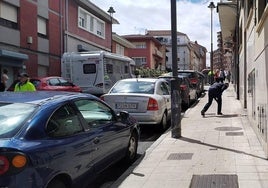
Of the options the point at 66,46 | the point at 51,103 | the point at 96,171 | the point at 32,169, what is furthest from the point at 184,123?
the point at 66,46

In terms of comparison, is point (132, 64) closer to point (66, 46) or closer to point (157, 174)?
point (66, 46)

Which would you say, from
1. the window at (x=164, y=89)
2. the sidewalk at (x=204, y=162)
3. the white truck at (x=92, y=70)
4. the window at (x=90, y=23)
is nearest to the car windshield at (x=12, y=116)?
the sidewalk at (x=204, y=162)

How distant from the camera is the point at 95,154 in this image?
241 inches

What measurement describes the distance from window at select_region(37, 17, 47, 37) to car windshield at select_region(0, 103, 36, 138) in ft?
67.5

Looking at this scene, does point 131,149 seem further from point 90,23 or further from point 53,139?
point 90,23

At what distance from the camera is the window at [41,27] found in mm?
25344

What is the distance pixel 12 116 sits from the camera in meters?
5.14

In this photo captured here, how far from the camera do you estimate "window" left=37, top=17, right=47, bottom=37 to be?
83.1ft

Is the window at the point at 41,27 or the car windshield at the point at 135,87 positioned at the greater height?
the window at the point at 41,27

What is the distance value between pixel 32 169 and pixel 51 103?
4.01 feet

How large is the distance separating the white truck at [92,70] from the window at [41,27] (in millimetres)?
3054

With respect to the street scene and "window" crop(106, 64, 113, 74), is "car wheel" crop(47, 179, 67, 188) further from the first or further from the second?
"window" crop(106, 64, 113, 74)

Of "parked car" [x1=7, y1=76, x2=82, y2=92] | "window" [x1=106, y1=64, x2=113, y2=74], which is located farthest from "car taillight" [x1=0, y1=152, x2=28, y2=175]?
"window" [x1=106, y1=64, x2=113, y2=74]

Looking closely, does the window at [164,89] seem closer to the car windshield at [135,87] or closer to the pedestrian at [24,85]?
the car windshield at [135,87]
